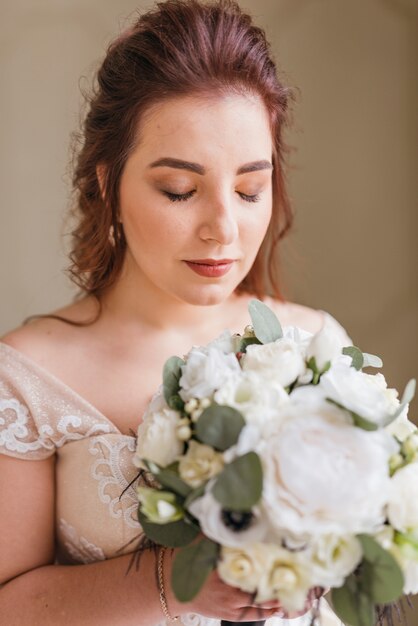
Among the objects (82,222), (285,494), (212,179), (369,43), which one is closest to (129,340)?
(82,222)

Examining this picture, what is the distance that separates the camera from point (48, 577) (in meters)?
1.30

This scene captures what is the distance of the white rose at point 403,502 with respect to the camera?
864mm

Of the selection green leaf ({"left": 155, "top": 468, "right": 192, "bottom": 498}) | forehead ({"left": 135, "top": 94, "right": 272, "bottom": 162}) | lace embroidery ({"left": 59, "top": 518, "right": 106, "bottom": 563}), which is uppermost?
forehead ({"left": 135, "top": 94, "right": 272, "bottom": 162})

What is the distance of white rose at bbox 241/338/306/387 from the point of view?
934 mm

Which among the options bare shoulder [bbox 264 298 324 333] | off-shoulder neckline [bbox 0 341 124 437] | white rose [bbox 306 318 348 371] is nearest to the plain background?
bare shoulder [bbox 264 298 324 333]

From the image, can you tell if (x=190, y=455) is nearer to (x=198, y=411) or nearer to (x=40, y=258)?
(x=198, y=411)

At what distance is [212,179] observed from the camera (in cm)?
123

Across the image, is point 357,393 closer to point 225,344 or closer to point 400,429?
point 400,429

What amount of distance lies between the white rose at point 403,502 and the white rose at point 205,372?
0.22m

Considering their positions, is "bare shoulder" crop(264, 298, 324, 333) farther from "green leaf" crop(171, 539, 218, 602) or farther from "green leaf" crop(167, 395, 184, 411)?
"green leaf" crop(171, 539, 218, 602)

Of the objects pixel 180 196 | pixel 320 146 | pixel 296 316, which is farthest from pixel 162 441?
pixel 320 146

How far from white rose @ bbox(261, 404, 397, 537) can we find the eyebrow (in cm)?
50

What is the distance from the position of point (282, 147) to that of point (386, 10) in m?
0.63

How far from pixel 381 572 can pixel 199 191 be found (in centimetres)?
64
